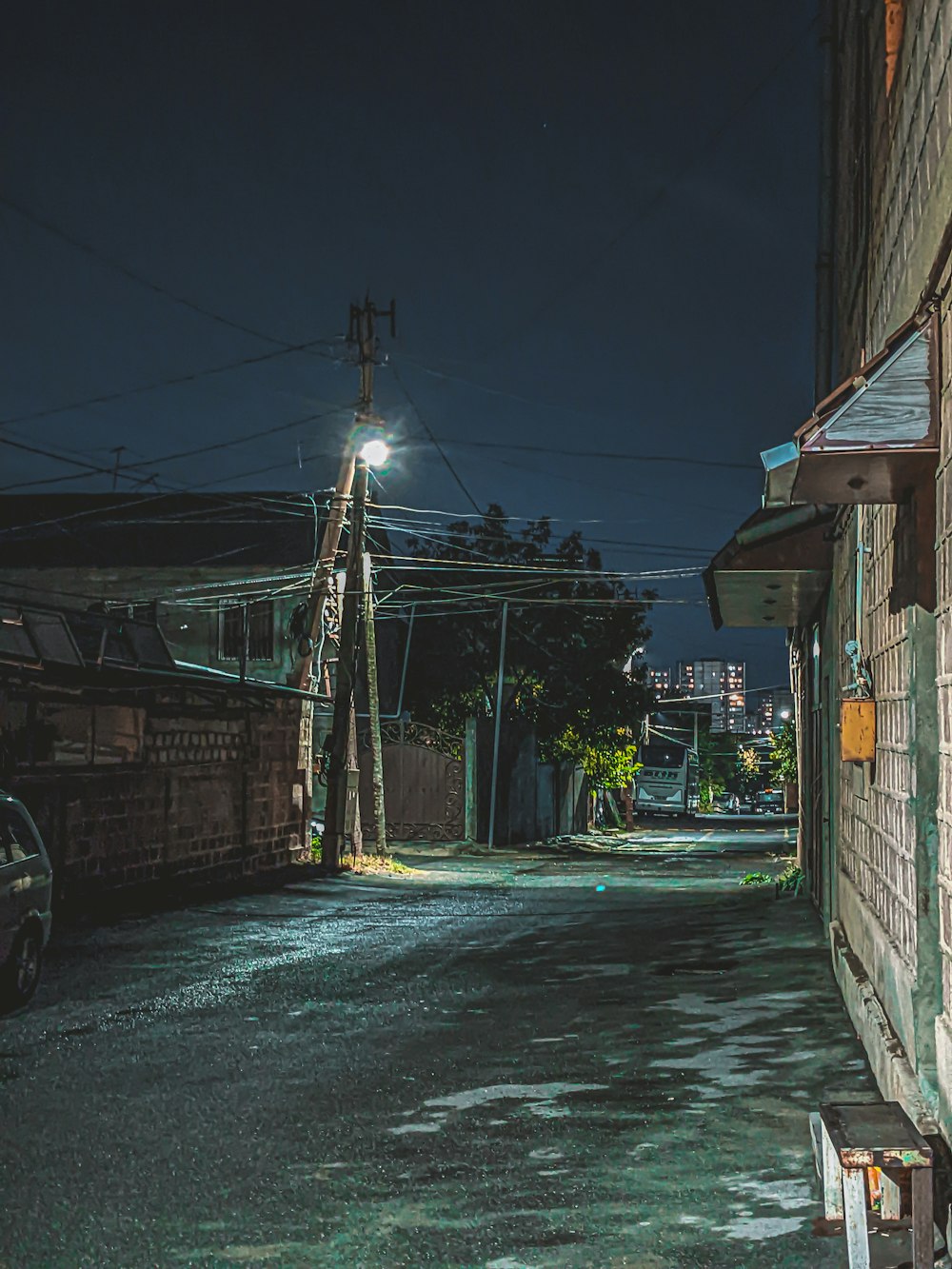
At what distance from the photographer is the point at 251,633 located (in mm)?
40594

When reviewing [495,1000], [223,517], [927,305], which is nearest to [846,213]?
[927,305]

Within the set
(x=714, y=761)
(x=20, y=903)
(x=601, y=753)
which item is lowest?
(x=714, y=761)

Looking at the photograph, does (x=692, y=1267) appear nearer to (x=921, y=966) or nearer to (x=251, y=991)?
(x=921, y=966)

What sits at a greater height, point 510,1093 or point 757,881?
point 510,1093

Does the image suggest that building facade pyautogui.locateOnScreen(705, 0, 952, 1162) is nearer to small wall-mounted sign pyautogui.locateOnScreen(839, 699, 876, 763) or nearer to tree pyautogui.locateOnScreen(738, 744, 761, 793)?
small wall-mounted sign pyautogui.locateOnScreen(839, 699, 876, 763)

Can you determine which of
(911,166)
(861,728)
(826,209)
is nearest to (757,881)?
(826,209)

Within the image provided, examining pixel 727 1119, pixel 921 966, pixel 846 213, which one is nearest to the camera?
pixel 921 966

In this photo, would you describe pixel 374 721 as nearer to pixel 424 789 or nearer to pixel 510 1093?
pixel 424 789

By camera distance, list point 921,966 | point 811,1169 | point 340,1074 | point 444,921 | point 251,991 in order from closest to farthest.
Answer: point 921,966, point 811,1169, point 340,1074, point 251,991, point 444,921

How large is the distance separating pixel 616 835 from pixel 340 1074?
137 ft

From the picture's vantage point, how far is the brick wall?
18.6m

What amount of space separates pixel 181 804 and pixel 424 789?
13.3 metres

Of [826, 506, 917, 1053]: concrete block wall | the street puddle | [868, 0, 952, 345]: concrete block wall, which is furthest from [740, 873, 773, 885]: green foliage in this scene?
[868, 0, 952, 345]: concrete block wall

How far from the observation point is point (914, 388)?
5426 millimetres
